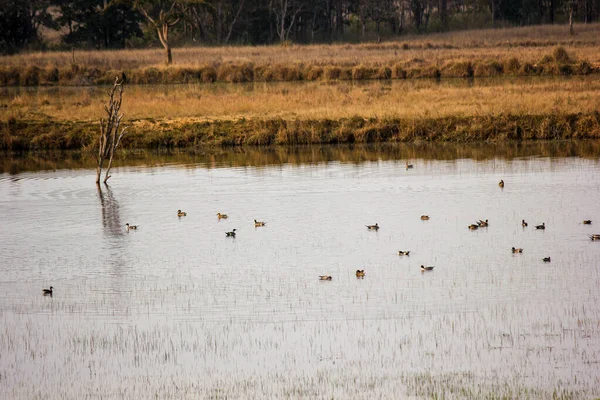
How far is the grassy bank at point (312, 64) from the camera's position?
5562cm

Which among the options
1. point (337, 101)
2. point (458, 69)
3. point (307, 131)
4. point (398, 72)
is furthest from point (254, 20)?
point (307, 131)

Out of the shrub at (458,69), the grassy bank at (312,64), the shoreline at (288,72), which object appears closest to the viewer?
the shoreline at (288,72)

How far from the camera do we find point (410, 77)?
182 ft

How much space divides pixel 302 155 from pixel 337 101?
9572 millimetres

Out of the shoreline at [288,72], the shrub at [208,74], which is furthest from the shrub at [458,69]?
the shrub at [208,74]

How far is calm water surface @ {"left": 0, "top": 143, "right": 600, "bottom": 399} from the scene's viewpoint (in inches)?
484

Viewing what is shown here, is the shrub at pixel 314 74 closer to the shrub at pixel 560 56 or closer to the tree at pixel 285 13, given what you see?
the shrub at pixel 560 56

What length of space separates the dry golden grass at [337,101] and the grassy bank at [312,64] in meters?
4.64

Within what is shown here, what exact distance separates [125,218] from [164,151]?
1269 cm

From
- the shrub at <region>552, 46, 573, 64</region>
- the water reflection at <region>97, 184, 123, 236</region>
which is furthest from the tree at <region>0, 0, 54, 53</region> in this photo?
the water reflection at <region>97, 184, 123, 236</region>

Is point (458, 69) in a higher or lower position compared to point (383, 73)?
higher

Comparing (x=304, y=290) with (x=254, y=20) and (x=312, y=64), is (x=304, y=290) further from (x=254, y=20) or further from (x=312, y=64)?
(x=254, y=20)

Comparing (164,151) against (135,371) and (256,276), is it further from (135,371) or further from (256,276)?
(135,371)

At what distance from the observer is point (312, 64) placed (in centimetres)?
6041
